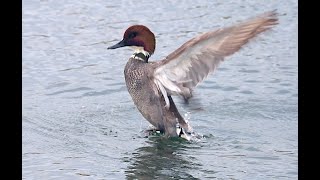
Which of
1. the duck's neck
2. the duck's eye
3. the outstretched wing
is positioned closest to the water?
the outstretched wing

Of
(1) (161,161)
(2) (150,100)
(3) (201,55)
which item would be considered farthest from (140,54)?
(1) (161,161)

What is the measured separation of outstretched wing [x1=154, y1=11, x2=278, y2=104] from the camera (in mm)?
6277

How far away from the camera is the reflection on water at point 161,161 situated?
6453mm

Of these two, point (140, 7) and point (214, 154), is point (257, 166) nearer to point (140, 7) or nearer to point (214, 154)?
point (214, 154)

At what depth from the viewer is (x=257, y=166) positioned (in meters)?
6.60

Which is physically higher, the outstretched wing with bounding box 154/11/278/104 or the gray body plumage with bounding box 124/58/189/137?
the outstretched wing with bounding box 154/11/278/104

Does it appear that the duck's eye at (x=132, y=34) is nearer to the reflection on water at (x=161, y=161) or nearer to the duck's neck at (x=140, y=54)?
the duck's neck at (x=140, y=54)

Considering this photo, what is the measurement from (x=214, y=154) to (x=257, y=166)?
493mm

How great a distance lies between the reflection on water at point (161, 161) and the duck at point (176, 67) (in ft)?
0.58

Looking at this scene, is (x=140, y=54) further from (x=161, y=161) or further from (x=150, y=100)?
(x=161, y=161)

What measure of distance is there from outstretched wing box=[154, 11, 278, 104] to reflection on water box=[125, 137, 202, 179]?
0.45 m

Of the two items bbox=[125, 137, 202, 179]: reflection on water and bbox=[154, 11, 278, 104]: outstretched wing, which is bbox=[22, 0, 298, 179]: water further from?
bbox=[154, 11, 278, 104]: outstretched wing

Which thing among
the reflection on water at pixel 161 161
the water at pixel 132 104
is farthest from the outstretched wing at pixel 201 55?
the reflection on water at pixel 161 161
